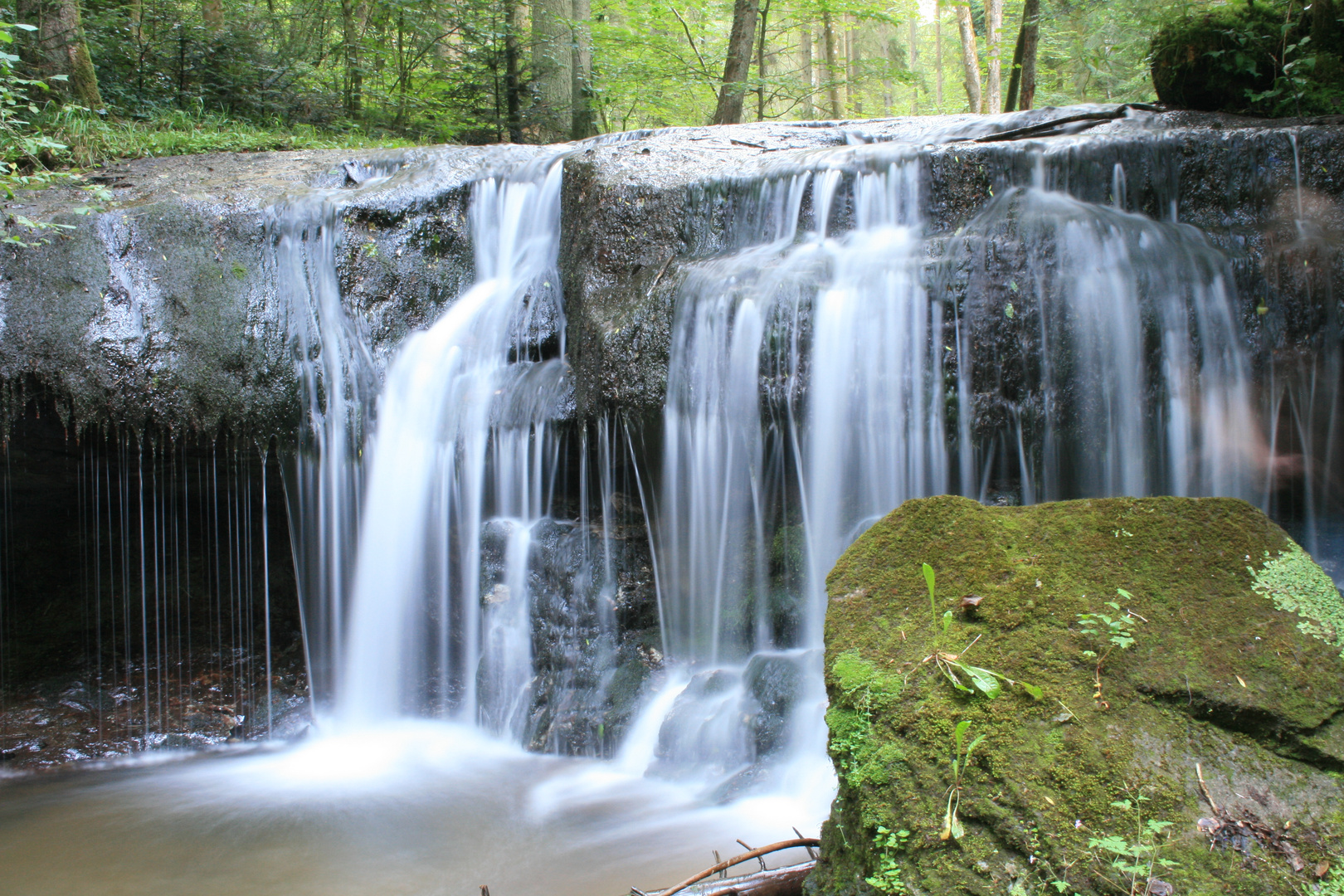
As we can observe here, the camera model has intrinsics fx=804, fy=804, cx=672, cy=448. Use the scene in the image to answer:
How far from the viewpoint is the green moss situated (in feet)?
7.37

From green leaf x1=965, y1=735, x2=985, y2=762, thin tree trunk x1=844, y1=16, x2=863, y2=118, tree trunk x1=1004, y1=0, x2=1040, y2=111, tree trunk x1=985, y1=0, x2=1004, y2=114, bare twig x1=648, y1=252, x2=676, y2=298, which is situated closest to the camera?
green leaf x1=965, y1=735, x2=985, y2=762

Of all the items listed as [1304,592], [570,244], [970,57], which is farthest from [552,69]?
[1304,592]

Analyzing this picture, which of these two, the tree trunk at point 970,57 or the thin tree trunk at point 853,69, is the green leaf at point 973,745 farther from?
the thin tree trunk at point 853,69

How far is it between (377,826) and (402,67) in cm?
1050

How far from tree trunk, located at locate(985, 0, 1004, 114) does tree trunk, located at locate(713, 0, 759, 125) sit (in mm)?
5503

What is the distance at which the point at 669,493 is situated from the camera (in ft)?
17.7

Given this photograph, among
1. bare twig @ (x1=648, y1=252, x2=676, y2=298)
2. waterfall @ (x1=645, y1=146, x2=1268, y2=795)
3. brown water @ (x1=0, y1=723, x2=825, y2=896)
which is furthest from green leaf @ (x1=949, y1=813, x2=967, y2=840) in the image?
bare twig @ (x1=648, y1=252, x2=676, y2=298)

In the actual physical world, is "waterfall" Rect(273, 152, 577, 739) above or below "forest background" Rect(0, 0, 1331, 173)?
below

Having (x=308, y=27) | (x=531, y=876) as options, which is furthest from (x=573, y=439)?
(x=308, y=27)

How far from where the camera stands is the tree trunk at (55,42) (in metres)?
8.06

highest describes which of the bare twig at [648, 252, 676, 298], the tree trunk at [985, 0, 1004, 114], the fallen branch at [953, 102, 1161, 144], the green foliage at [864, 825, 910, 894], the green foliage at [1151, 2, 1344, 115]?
the tree trunk at [985, 0, 1004, 114]

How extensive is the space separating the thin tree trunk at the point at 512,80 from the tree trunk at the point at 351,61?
1990 mm

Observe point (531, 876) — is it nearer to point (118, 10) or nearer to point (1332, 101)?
point (1332, 101)

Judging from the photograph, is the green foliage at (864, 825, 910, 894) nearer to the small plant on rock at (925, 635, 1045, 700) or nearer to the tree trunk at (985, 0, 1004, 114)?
the small plant on rock at (925, 635, 1045, 700)
